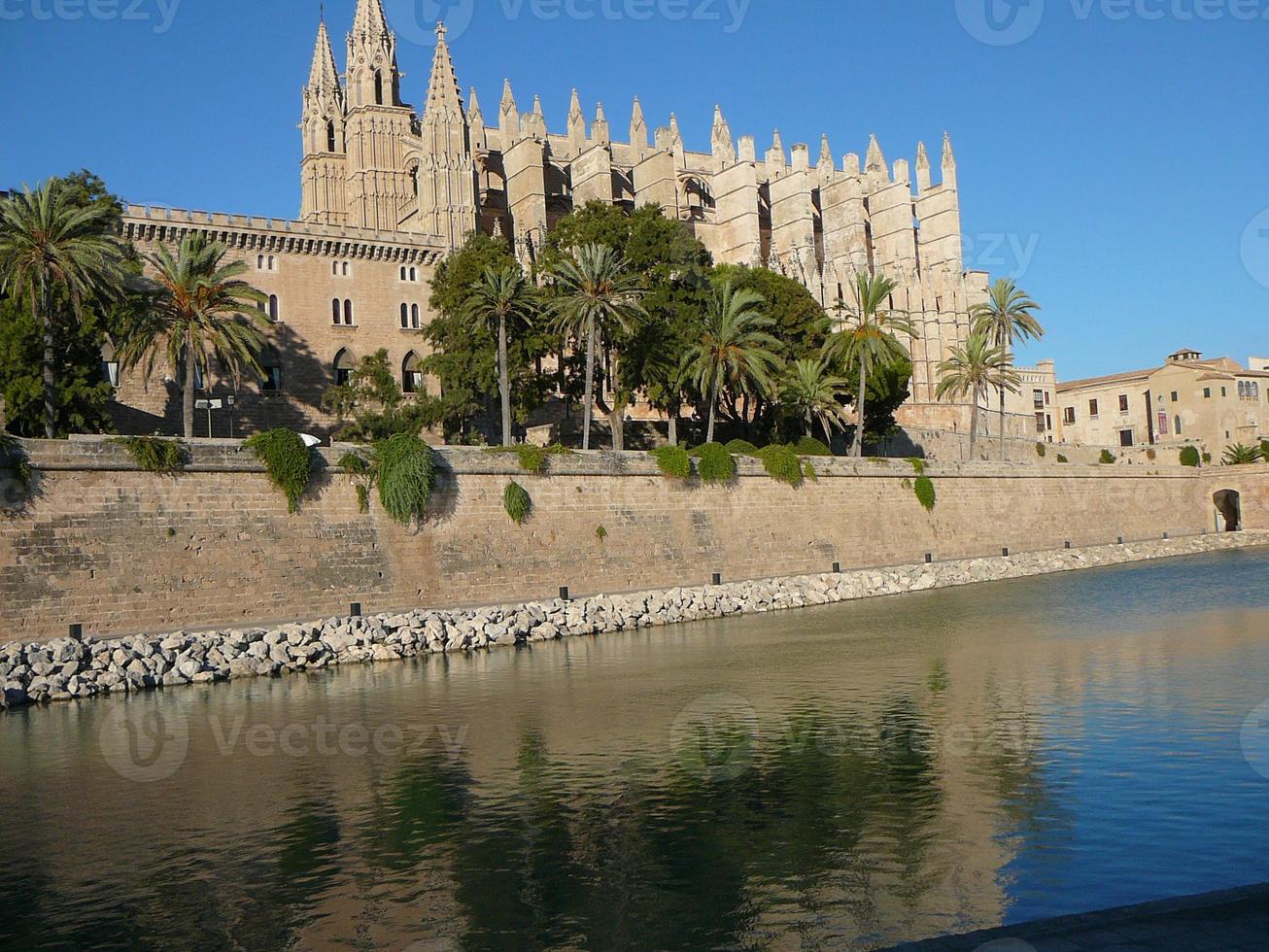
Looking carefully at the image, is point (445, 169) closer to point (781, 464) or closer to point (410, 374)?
point (410, 374)

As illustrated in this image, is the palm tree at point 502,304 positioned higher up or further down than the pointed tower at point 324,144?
further down

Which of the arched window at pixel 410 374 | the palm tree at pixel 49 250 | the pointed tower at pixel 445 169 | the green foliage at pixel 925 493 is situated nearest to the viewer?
the palm tree at pixel 49 250

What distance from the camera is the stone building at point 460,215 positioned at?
4703 centimetres

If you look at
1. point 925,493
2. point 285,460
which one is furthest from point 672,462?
point 925,493

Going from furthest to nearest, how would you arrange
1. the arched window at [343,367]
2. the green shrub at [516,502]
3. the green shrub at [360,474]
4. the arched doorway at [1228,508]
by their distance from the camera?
1. the arched doorway at [1228,508]
2. the arched window at [343,367]
3. the green shrub at [516,502]
4. the green shrub at [360,474]

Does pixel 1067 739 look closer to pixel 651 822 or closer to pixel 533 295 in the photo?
pixel 651 822

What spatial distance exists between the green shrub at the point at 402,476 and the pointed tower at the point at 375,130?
3019cm

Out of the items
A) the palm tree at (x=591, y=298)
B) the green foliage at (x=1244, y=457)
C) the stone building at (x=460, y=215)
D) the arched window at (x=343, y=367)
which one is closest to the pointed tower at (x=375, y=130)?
the stone building at (x=460, y=215)

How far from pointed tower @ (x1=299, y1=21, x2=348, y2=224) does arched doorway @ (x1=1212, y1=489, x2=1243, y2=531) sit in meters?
44.5

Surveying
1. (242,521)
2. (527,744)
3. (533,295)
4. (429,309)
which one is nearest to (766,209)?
(429,309)

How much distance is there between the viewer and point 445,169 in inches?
2069

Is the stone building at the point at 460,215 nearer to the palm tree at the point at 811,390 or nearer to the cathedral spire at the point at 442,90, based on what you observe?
the cathedral spire at the point at 442,90

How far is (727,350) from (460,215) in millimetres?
16733

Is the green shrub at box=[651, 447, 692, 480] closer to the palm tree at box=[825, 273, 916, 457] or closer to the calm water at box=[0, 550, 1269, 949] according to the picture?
the palm tree at box=[825, 273, 916, 457]
